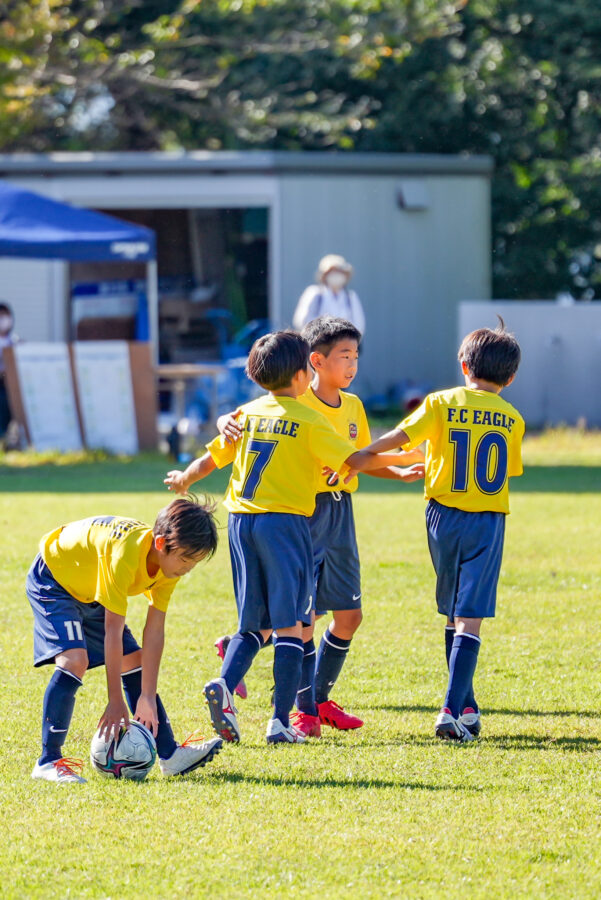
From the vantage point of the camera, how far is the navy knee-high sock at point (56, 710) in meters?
4.40

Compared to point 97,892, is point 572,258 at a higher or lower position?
higher

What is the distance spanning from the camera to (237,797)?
4164 millimetres

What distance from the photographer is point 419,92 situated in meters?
23.9

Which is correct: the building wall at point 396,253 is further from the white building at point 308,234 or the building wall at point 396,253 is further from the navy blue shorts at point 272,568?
the navy blue shorts at point 272,568

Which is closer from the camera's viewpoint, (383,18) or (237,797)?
(237,797)

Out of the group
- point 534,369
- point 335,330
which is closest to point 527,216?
point 534,369

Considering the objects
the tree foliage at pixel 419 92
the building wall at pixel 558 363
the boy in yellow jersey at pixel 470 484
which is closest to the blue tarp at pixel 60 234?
the building wall at pixel 558 363

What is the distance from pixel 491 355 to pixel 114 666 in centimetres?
181

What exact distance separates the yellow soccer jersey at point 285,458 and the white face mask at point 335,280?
8200 mm

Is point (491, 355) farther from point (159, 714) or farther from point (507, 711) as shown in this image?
point (159, 714)

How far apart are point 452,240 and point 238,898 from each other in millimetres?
17401

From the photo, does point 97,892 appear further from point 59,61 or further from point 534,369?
point 59,61

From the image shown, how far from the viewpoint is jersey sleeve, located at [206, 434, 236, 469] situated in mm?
4957

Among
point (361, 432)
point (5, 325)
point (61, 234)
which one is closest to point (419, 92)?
point (5, 325)
